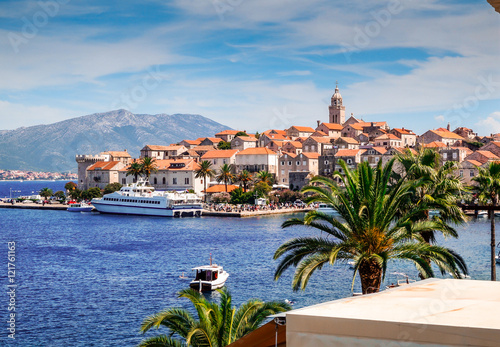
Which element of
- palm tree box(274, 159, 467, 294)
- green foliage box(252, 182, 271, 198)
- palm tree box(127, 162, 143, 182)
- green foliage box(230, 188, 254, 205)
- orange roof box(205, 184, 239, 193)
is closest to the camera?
palm tree box(274, 159, 467, 294)

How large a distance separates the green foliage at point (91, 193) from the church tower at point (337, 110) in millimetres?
63714

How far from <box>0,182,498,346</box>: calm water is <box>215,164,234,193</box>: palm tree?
26.7 metres

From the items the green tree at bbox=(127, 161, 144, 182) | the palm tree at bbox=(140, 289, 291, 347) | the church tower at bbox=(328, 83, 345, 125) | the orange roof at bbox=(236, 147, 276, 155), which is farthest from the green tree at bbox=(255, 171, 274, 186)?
the palm tree at bbox=(140, 289, 291, 347)

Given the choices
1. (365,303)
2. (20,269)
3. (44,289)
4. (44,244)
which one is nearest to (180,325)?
(365,303)

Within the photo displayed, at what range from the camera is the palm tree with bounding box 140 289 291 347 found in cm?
1286

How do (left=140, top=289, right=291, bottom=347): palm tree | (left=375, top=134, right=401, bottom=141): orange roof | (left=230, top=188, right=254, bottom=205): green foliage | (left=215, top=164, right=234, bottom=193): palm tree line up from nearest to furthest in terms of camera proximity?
1. (left=140, top=289, right=291, bottom=347): palm tree
2. (left=230, top=188, right=254, bottom=205): green foliage
3. (left=215, top=164, right=234, bottom=193): palm tree
4. (left=375, top=134, right=401, bottom=141): orange roof

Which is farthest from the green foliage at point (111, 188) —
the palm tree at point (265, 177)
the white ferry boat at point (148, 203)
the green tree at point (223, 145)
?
the palm tree at point (265, 177)

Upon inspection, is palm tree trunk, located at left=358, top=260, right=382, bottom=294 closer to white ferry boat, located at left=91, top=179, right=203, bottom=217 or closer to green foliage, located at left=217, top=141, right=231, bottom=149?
white ferry boat, located at left=91, top=179, right=203, bottom=217

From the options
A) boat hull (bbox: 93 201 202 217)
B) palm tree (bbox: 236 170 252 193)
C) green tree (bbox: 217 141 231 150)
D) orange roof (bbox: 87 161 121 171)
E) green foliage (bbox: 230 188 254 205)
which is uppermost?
green tree (bbox: 217 141 231 150)

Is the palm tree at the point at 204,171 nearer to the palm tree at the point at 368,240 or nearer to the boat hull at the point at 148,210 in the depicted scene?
the boat hull at the point at 148,210

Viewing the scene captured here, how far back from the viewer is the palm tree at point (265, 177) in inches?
4277

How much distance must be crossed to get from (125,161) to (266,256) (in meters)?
91.4

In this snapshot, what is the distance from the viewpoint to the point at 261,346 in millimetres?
8484

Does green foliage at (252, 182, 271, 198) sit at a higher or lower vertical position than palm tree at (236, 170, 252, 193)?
lower
